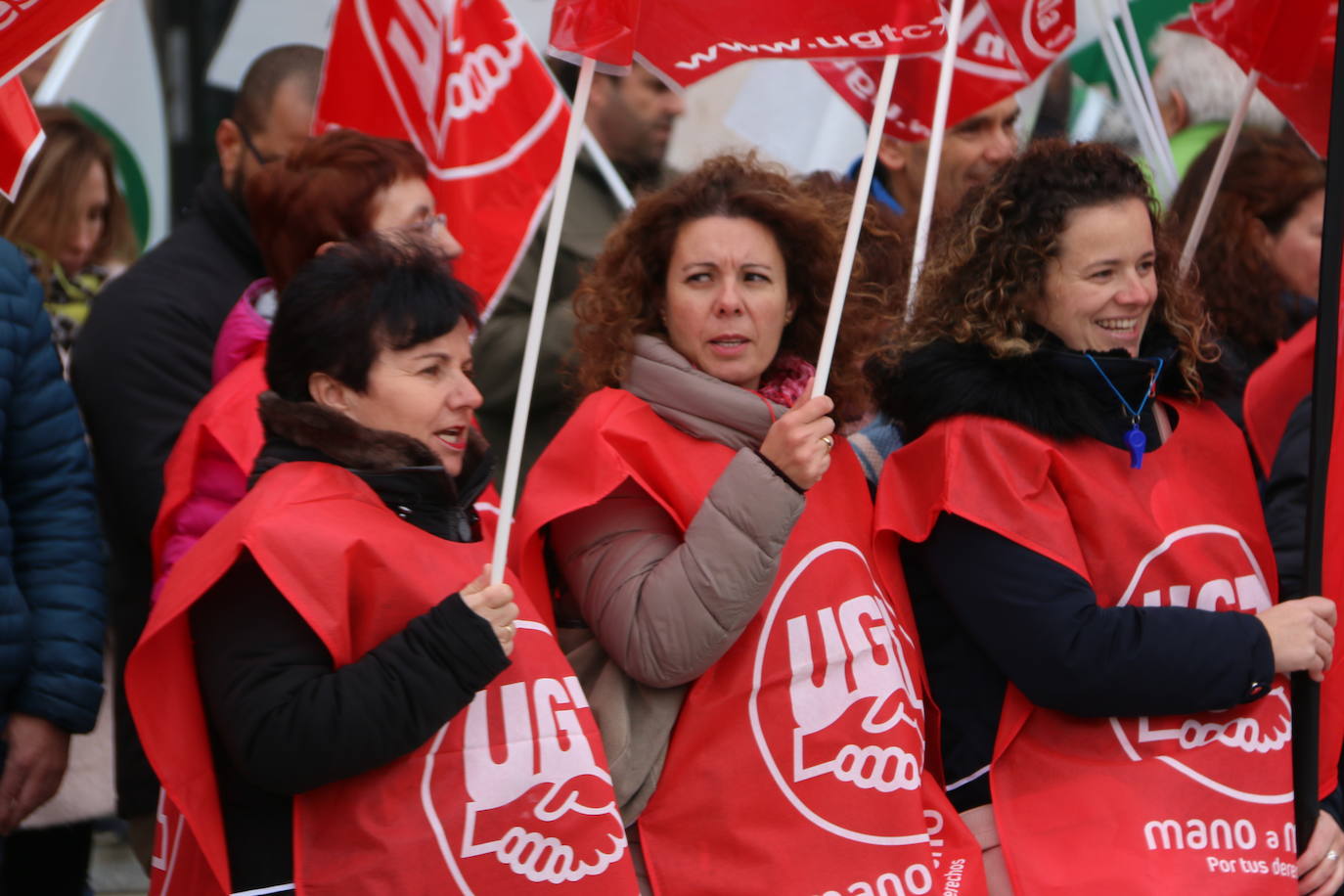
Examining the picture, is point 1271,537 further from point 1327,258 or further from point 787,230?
point 787,230

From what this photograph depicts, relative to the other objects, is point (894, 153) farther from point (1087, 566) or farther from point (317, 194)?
point (1087, 566)

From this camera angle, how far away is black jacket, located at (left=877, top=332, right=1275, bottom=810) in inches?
122

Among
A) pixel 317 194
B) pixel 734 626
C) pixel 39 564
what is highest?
pixel 317 194

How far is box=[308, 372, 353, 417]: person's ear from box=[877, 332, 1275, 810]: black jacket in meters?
1.04

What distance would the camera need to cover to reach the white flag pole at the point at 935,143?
11.0 feet

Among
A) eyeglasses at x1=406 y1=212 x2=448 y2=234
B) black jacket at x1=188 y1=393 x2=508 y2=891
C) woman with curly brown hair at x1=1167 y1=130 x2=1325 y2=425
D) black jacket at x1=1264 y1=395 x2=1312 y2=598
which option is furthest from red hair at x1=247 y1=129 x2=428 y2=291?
woman with curly brown hair at x1=1167 y1=130 x2=1325 y2=425

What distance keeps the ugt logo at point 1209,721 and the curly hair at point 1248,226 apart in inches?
55.0

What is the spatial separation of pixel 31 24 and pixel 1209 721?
7.81 ft

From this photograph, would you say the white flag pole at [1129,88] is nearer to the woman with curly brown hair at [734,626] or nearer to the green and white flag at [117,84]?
the woman with curly brown hair at [734,626]

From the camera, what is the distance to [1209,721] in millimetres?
3207

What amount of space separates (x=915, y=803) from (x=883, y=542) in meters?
0.48

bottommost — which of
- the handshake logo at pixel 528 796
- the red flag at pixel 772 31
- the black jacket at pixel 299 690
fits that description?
the handshake logo at pixel 528 796

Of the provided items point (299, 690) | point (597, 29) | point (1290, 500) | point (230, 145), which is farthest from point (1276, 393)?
point (230, 145)

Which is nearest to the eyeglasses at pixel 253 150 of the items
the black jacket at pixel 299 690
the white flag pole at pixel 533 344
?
the white flag pole at pixel 533 344
